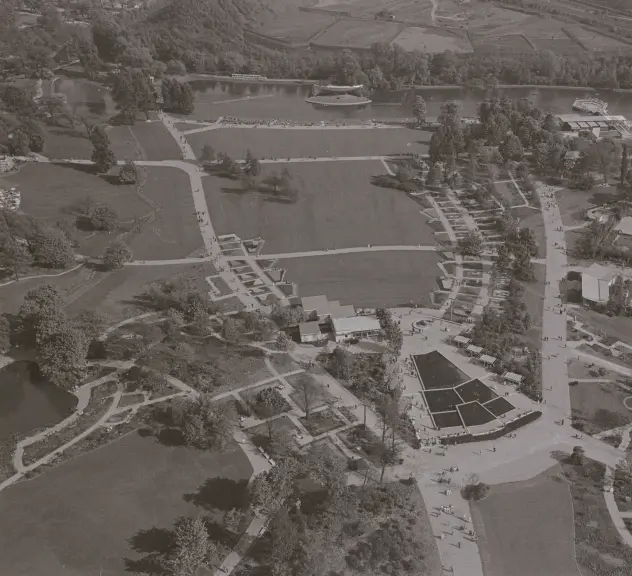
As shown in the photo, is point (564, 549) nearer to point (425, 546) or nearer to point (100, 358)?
point (425, 546)

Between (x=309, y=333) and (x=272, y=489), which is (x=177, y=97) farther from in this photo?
(x=272, y=489)

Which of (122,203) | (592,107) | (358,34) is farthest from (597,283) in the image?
(358,34)

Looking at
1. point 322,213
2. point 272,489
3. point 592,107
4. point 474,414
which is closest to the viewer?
point 272,489

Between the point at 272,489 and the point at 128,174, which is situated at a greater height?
the point at 128,174

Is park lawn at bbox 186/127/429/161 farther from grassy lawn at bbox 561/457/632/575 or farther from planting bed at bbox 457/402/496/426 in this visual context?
grassy lawn at bbox 561/457/632/575

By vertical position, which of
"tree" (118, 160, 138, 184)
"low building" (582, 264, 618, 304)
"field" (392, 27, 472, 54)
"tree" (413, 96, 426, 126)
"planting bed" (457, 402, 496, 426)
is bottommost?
"planting bed" (457, 402, 496, 426)

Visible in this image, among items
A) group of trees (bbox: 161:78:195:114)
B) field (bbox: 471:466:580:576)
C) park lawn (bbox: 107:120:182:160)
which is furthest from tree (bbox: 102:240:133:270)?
group of trees (bbox: 161:78:195:114)

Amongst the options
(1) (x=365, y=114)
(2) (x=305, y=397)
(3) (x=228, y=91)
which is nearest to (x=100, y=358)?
(2) (x=305, y=397)
